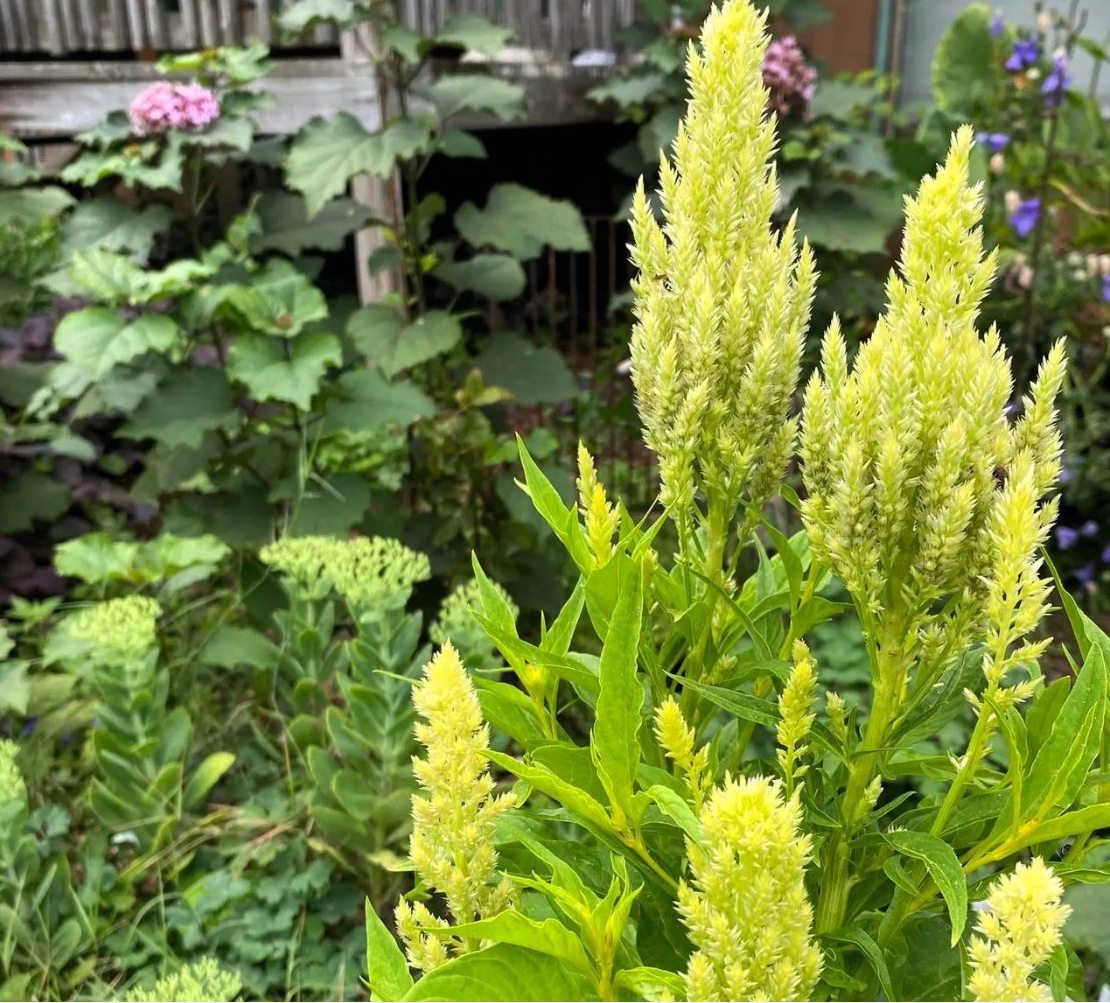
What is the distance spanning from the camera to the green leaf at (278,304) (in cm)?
216

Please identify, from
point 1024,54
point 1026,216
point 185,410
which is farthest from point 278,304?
point 1024,54

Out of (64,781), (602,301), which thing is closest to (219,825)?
(64,781)

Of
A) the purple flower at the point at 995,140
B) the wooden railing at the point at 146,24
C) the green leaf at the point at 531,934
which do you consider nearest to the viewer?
the green leaf at the point at 531,934

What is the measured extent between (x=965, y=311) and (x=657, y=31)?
3303mm

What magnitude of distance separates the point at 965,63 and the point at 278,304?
140 inches

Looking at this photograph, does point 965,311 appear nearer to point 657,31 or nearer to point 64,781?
point 64,781

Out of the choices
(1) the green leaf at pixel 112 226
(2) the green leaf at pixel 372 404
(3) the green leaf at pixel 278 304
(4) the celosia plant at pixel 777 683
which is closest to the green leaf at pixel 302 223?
(3) the green leaf at pixel 278 304

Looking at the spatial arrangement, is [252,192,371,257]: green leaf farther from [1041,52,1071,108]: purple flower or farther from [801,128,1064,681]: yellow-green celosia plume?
[1041,52,1071,108]: purple flower

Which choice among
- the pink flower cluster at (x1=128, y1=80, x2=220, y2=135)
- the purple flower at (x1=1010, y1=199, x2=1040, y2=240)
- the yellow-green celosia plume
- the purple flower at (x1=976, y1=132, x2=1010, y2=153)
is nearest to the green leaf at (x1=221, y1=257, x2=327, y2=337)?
the pink flower cluster at (x1=128, y1=80, x2=220, y2=135)

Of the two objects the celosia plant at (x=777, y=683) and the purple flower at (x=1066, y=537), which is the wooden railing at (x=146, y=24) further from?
the celosia plant at (x=777, y=683)

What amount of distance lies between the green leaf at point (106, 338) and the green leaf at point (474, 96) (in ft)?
2.84

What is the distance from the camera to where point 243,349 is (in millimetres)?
Answer: 2158

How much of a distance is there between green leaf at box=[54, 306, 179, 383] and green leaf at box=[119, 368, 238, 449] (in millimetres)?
100

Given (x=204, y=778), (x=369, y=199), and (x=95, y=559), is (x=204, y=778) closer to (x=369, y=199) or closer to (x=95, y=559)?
(x=95, y=559)
